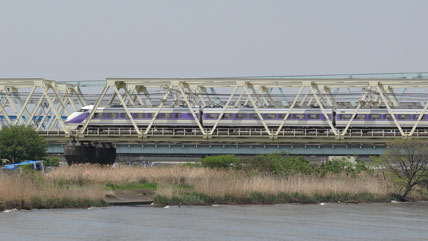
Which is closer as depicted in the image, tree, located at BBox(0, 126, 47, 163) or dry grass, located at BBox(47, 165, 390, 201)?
dry grass, located at BBox(47, 165, 390, 201)

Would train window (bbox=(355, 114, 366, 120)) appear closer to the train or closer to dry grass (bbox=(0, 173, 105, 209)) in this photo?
the train

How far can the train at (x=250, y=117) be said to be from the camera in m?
97.6

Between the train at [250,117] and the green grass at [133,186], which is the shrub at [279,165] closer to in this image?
the green grass at [133,186]

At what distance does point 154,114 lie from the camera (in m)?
101

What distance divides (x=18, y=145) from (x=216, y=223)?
4222 cm

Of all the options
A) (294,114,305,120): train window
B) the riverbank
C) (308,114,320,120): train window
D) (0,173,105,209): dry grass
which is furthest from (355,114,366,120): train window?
(0,173,105,209): dry grass

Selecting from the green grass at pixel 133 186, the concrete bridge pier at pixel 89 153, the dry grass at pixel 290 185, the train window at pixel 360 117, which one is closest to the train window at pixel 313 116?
the train window at pixel 360 117

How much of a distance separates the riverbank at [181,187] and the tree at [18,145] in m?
17.1

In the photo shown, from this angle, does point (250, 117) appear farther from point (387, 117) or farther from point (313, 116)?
point (387, 117)

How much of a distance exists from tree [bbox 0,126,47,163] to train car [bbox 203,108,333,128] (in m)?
21.6

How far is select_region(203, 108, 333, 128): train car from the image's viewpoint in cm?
9906

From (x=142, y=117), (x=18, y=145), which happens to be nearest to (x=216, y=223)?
(x=18, y=145)

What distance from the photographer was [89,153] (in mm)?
100438

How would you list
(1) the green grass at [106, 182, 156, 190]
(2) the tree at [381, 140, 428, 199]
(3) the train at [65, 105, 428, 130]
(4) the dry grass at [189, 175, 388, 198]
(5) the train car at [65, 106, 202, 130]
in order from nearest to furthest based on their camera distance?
1. (4) the dry grass at [189, 175, 388, 198]
2. (1) the green grass at [106, 182, 156, 190]
3. (2) the tree at [381, 140, 428, 199]
4. (3) the train at [65, 105, 428, 130]
5. (5) the train car at [65, 106, 202, 130]
